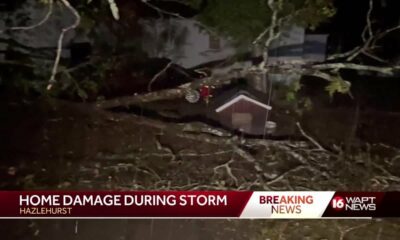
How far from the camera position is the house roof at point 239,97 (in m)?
1.00

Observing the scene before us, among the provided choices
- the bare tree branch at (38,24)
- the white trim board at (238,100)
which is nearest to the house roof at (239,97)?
the white trim board at (238,100)

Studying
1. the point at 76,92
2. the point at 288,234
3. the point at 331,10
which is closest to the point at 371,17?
the point at 331,10

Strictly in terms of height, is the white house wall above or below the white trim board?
above

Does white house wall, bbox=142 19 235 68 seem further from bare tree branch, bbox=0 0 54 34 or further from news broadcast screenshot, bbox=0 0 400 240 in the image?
bare tree branch, bbox=0 0 54 34

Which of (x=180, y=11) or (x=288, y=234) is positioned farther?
(x=288, y=234)

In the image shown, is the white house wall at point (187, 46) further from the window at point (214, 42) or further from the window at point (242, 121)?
the window at point (242, 121)

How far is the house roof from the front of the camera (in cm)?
100

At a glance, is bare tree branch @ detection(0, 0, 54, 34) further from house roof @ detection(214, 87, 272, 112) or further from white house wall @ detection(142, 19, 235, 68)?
house roof @ detection(214, 87, 272, 112)

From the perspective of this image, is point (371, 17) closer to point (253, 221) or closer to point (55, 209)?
point (253, 221)

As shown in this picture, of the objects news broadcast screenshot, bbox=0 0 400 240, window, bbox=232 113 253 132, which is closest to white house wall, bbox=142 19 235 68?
news broadcast screenshot, bbox=0 0 400 240

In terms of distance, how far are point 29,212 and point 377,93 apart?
740 mm

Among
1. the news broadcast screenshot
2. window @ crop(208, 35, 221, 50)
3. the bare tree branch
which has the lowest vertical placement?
the news broadcast screenshot

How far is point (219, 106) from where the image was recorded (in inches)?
39.5

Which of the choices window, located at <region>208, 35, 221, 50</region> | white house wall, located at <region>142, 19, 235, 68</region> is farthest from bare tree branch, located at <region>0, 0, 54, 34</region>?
window, located at <region>208, 35, 221, 50</region>
